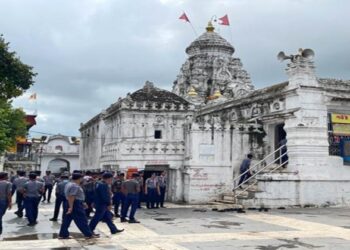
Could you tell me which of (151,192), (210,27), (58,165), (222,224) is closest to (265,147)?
(151,192)

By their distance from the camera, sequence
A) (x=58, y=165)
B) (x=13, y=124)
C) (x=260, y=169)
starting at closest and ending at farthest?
(x=260, y=169) < (x=13, y=124) < (x=58, y=165)

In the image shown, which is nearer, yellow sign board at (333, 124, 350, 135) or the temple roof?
yellow sign board at (333, 124, 350, 135)

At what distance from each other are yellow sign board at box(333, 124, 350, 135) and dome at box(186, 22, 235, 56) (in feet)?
92.3

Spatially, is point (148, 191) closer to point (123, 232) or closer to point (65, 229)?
point (123, 232)

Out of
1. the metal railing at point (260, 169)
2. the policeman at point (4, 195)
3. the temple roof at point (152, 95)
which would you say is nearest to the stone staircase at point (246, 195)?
the metal railing at point (260, 169)

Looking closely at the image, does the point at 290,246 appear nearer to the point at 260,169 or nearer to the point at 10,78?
the point at 260,169

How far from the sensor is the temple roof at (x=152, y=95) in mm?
25250

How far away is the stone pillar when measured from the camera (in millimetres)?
19047

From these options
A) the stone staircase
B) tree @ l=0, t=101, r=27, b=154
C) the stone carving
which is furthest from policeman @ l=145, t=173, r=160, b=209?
the stone carving

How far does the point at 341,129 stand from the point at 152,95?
10.7m

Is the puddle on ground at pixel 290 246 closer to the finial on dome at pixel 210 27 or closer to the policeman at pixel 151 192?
the policeman at pixel 151 192

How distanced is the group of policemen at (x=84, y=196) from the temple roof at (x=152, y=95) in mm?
6963

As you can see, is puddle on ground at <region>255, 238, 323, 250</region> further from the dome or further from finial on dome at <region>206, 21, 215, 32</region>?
finial on dome at <region>206, 21, 215, 32</region>

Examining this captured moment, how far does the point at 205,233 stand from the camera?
36.5 ft
